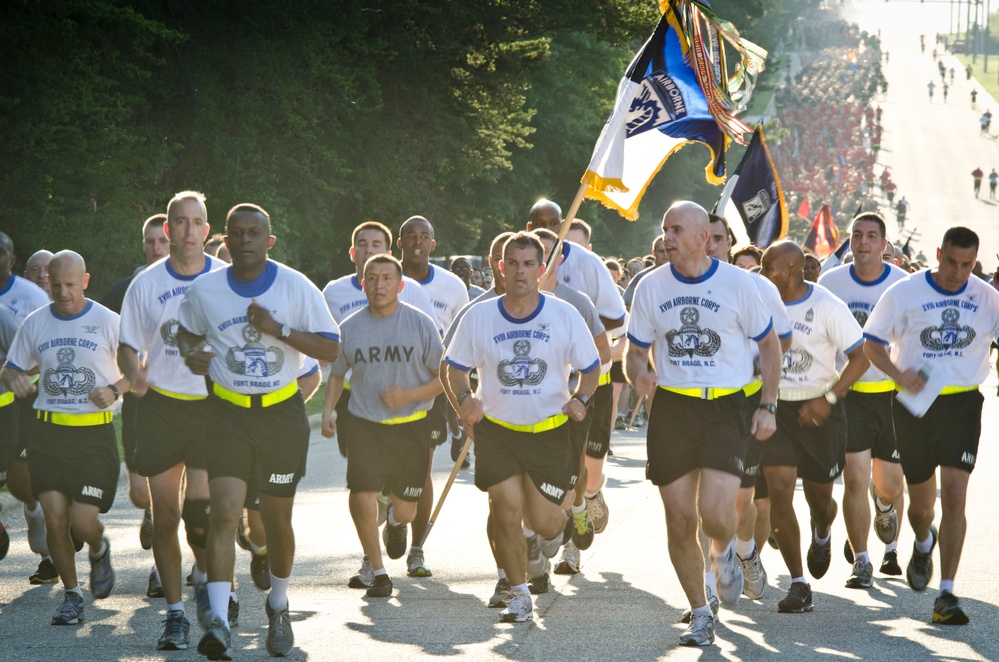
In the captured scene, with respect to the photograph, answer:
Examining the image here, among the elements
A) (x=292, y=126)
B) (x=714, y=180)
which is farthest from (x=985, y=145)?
(x=714, y=180)

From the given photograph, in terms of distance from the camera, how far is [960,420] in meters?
8.71

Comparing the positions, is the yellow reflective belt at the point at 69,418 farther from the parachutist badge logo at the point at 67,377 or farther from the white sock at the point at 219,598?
the white sock at the point at 219,598

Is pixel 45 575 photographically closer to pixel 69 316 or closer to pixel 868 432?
pixel 69 316

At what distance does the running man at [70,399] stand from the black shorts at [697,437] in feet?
9.23

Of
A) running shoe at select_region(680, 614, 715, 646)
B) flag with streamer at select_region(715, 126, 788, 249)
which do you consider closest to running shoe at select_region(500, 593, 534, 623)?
running shoe at select_region(680, 614, 715, 646)

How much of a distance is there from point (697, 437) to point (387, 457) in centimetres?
215

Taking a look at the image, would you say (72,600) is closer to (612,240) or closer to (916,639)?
(916,639)

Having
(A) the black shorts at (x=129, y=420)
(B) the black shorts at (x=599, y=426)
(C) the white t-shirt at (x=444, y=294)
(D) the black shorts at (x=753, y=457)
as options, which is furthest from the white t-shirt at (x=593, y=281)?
(A) the black shorts at (x=129, y=420)

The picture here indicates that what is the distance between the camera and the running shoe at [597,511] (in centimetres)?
1080

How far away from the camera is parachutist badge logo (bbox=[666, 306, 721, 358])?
8.02 metres

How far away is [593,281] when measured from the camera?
10781 millimetres

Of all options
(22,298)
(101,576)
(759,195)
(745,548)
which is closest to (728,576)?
(745,548)

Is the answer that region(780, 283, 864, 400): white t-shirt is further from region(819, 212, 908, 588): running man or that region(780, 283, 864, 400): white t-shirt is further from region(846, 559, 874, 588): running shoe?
region(846, 559, 874, 588): running shoe

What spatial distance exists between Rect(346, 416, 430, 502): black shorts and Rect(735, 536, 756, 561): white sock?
1.82 meters
